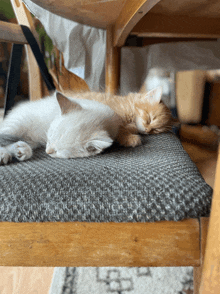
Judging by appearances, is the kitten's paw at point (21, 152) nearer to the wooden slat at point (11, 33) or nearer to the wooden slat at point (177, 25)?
the wooden slat at point (11, 33)

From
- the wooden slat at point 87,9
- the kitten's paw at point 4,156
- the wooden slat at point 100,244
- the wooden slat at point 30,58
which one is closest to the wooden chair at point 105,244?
the wooden slat at point 100,244

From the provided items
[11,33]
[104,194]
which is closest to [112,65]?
[11,33]

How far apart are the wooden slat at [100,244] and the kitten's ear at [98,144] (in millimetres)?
285

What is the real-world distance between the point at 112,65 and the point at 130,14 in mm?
460

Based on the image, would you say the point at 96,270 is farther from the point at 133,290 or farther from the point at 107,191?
the point at 107,191

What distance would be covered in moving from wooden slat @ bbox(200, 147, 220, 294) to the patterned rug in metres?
0.44

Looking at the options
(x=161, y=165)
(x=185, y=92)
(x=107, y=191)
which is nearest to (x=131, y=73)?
(x=185, y=92)

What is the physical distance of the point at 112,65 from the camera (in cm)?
133

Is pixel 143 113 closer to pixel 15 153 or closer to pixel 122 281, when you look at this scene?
pixel 15 153

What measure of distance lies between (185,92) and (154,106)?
0.63 meters

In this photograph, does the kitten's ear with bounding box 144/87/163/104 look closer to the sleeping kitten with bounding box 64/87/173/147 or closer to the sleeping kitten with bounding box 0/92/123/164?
the sleeping kitten with bounding box 64/87/173/147

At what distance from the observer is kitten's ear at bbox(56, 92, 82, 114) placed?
2.37 feet

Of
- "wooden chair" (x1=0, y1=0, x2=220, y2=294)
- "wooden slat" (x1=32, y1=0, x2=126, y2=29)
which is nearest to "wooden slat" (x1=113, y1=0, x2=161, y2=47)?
"wooden slat" (x1=32, y1=0, x2=126, y2=29)

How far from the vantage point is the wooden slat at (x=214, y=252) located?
13.7 inches
